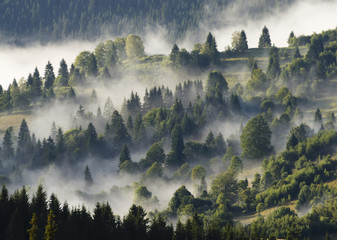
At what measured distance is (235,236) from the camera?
6555 inches

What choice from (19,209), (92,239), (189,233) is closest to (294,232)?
(189,233)

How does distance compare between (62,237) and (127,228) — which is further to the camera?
(127,228)

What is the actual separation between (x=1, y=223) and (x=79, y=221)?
46.3ft

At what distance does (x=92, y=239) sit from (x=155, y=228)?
1826 centimetres

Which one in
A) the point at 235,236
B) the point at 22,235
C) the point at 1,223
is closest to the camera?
the point at 22,235

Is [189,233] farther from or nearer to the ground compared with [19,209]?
nearer to the ground

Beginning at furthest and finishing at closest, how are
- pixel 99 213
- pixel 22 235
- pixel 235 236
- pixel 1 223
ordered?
1. pixel 235 236
2. pixel 99 213
3. pixel 1 223
4. pixel 22 235

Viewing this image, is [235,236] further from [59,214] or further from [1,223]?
[1,223]

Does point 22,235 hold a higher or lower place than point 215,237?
higher

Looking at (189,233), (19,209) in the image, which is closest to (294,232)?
(189,233)

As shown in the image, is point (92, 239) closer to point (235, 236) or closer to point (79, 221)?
point (79, 221)

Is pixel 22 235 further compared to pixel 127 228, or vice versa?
pixel 127 228

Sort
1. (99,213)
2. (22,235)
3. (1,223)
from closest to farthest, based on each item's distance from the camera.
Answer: (22,235) → (1,223) → (99,213)

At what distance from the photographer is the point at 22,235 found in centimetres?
13325
